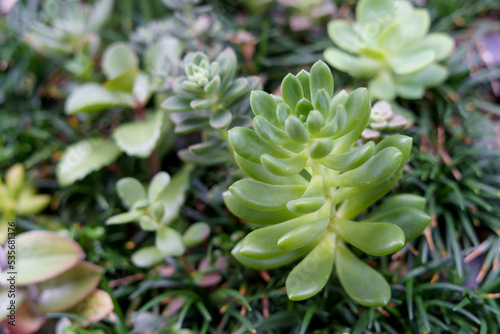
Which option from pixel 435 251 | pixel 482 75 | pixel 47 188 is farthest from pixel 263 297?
pixel 482 75

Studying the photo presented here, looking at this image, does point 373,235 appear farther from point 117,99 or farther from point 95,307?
point 117,99

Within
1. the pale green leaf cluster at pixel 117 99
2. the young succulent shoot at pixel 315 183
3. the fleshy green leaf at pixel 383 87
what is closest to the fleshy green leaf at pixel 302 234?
the young succulent shoot at pixel 315 183

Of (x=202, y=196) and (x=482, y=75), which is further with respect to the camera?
(x=482, y=75)

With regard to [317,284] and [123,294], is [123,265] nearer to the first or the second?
[123,294]

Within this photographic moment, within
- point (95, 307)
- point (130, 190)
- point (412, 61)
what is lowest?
point (95, 307)

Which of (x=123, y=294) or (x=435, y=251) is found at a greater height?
(x=435, y=251)

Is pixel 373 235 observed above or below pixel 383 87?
below

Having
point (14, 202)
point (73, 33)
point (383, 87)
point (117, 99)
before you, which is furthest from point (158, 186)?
point (73, 33)
